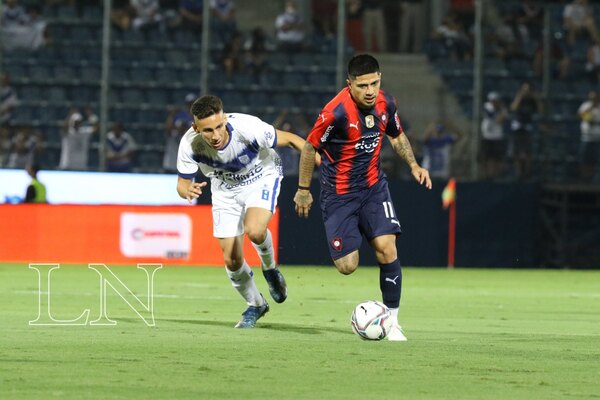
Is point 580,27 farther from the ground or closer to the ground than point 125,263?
farther from the ground

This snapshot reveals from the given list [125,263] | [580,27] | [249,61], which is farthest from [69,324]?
[580,27]

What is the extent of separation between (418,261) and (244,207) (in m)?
12.7

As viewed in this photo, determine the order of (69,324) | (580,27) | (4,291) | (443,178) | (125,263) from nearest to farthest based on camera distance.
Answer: (69,324) < (4,291) < (125,263) < (443,178) < (580,27)

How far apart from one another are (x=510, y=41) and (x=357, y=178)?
1457 centimetres

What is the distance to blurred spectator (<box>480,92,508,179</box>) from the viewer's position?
24.0m

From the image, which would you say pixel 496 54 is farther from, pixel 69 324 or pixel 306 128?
pixel 69 324

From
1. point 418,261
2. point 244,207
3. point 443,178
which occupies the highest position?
point 244,207

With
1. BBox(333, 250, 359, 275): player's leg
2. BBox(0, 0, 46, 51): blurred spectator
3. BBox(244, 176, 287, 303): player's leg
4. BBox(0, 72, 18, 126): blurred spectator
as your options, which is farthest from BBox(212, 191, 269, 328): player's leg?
BBox(0, 0, 46, 51): blurred spectator

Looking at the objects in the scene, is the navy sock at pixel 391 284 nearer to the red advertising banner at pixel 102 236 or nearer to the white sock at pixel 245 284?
the white sock at pixel 245 284

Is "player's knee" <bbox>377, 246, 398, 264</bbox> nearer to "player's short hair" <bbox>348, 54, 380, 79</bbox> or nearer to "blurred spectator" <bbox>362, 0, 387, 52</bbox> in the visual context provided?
"player's short hair" <bbox>348, 54, 380, 79</bbox>

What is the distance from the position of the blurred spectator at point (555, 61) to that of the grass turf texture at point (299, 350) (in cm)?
817

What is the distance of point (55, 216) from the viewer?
22.5 meters

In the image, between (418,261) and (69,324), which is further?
(418,261)

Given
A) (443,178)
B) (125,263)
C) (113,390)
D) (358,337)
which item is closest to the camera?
(113,390)
